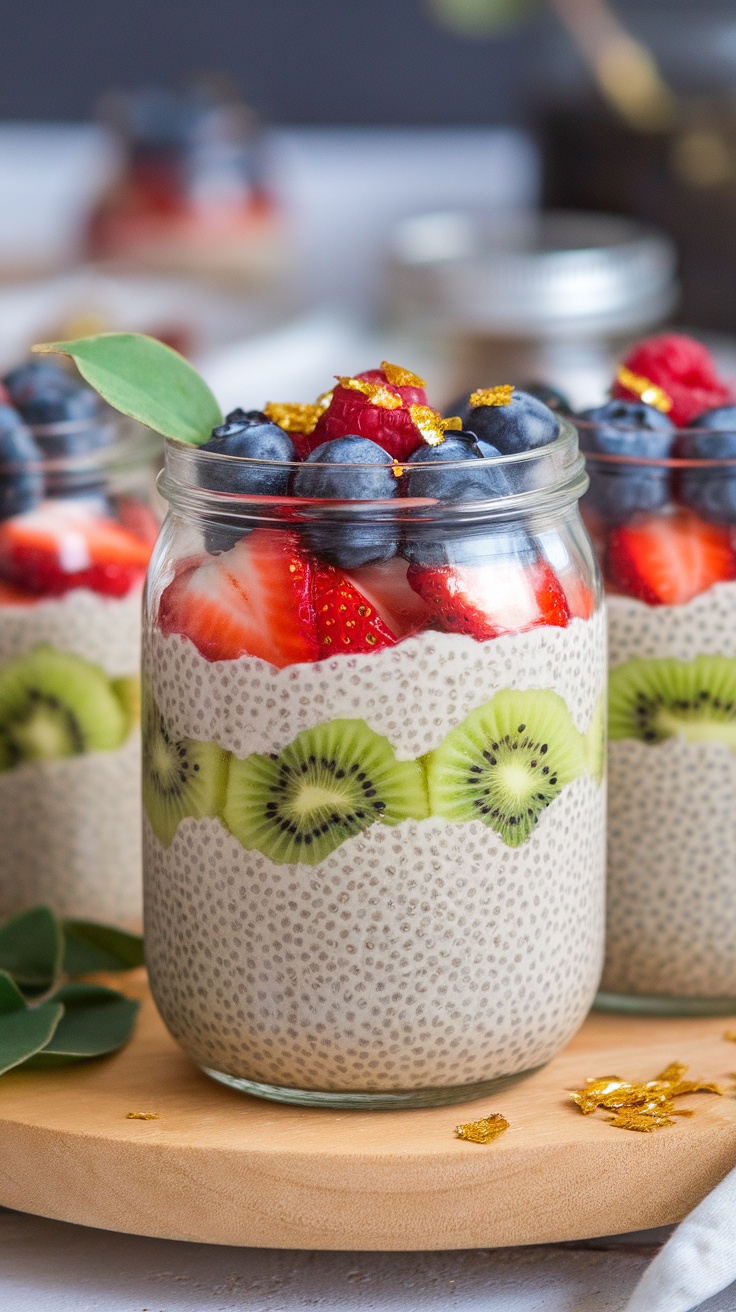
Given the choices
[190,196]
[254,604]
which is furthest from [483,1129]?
[190,196]

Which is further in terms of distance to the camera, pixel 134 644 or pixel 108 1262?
pixel 134 644

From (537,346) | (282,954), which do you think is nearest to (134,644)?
(282,954)

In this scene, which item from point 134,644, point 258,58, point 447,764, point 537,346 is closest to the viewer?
point 447,764

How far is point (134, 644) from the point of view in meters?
1.07

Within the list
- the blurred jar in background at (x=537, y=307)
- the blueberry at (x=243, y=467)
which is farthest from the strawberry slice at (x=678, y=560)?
the blurred jar in background at (x=537, y=307)

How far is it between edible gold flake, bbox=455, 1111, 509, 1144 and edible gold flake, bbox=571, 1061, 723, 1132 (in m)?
0.05

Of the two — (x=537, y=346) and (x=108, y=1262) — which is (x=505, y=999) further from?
(x=537, y=346)

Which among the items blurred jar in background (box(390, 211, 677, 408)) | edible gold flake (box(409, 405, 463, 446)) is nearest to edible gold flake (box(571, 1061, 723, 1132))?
edible gold flake (box(409, 405, 463, 446))

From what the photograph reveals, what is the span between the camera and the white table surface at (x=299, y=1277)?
811mm

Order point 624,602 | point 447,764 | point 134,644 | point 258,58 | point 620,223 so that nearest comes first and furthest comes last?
point 447,764 → point 624,602 → point 134,644 → point 620,223 → point 258,58

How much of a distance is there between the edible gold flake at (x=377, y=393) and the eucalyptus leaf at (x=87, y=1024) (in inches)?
15.1

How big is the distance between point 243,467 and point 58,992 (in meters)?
0.34

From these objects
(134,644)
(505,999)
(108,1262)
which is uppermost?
(134,644)

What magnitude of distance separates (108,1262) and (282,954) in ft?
0.60
